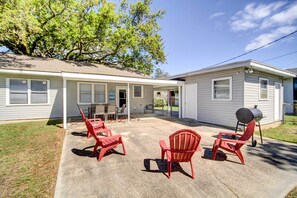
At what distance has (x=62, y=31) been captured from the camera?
44.5 ft

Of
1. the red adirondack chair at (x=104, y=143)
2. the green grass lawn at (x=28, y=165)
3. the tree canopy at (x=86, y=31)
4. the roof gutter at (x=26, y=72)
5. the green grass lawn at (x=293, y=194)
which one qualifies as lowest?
the green grass lawn at (x=293, y=194)

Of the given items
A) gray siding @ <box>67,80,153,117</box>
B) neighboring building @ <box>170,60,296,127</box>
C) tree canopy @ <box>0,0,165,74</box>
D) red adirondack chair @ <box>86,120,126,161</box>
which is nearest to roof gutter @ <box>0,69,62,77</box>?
gray siding @ <box>67,80,153,117</box>

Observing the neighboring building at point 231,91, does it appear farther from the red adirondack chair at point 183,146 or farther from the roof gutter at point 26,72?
the roof gutter at point 26,72

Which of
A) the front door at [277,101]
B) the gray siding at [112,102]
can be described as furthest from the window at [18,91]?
the front door at [277,101]

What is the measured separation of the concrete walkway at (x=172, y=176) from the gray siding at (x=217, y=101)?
3.26m

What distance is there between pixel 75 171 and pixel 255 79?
9262 mm

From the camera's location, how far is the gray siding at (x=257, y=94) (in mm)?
7543

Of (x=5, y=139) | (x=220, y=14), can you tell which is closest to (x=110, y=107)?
(x=5, y=139)

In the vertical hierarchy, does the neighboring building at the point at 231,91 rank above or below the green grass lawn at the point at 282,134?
above

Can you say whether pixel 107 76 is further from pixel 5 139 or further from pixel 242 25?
pixel 242 25

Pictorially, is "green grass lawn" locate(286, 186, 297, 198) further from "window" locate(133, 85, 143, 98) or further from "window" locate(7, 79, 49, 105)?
"window" locate(7, 79, 49, 105)

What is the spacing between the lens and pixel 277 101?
997 centimetres

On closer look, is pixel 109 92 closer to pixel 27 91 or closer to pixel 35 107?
pixel 35 107

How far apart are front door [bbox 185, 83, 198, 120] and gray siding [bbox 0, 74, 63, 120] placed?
910 cm
